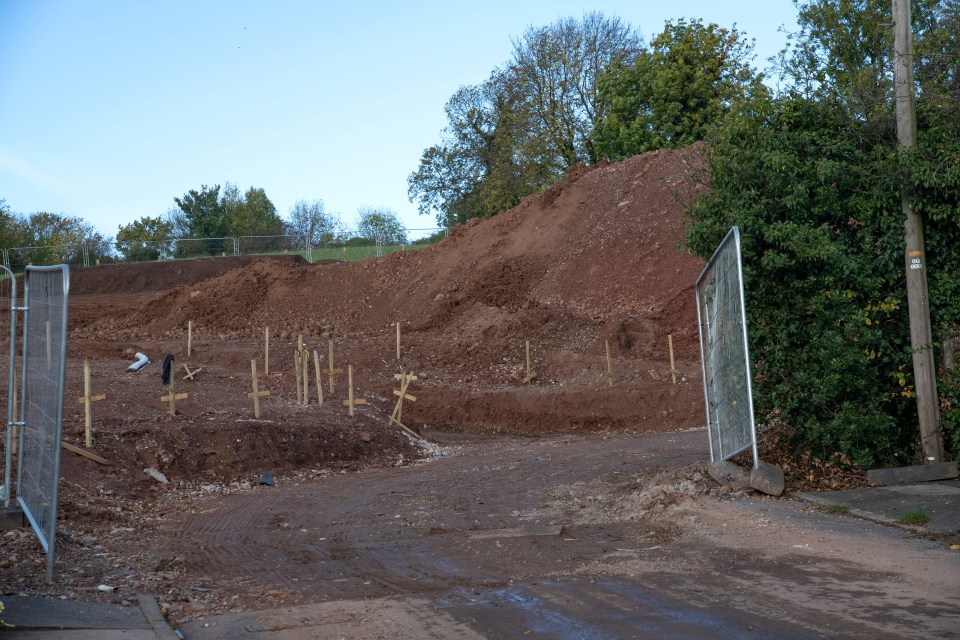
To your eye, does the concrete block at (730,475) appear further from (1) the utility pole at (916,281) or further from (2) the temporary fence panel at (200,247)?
(2) the temporary fence panel at (200,247)

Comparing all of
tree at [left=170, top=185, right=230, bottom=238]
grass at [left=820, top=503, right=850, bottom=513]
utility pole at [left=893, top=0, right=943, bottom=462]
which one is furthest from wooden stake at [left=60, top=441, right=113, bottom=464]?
tree at [left=170, top=185, right=230, bottom=238]

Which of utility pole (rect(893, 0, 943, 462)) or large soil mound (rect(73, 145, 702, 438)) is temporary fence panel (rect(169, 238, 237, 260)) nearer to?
large soil mound (rect(73, 145, 702, 438))

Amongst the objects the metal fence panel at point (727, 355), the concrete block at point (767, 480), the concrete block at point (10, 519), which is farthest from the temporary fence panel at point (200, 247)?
the concrete block at point (767, 480)

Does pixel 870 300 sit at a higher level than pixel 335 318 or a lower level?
lower

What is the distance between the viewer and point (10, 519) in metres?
8.12

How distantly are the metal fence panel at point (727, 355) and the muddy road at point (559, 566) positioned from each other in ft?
1.94

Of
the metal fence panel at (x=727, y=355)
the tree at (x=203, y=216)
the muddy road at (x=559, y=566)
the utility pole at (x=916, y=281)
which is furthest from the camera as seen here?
the tree at (x=203, y=216)

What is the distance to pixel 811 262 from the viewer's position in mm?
10219

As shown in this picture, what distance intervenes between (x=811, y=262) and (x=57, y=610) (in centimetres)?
809

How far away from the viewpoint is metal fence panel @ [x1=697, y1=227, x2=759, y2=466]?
30.3 ft

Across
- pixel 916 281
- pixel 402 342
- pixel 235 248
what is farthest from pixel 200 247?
pixel 916 281

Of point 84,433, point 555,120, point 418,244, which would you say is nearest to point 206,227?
point 418,244

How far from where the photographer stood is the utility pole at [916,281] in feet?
33.3

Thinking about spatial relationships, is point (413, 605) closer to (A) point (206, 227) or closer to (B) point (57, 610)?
(B) point (57, 610)
